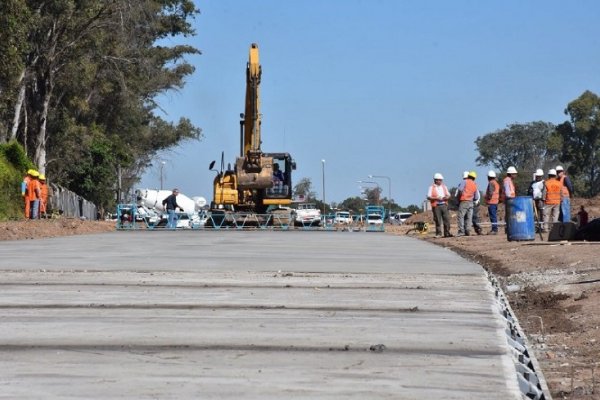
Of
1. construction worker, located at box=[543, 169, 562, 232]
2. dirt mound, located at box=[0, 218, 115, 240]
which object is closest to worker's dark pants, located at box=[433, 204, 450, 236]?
construction worker, located at box=[543, 169, 562, 232]

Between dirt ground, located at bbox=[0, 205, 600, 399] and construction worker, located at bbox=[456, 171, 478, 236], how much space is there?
149 inches

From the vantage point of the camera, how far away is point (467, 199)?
29.2 m

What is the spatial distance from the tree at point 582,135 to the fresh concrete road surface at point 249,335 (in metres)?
78.5

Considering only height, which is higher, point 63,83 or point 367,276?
point 63,83

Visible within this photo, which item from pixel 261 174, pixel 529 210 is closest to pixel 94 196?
pixel 261 174

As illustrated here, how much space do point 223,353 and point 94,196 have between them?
211 ft

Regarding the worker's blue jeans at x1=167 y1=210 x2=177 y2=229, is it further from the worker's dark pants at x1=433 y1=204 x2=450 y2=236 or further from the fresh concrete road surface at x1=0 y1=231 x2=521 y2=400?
the fresh concrete road surface at x1=0 y1=231 x2=521 y2=400

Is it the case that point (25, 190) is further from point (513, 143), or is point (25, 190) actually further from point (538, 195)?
Answer: point (513, 143)

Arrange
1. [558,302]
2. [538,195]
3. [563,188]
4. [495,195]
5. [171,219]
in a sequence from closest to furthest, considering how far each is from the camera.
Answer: [558,302]
[563,188]
[538,195]
[495,195]
[171,219]

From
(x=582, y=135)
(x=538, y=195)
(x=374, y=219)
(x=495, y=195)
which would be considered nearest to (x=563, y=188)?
(x=538, y=195)

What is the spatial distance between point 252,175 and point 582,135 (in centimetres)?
5369

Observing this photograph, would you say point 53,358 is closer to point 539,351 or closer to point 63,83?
point 539,351

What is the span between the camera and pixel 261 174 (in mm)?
43562

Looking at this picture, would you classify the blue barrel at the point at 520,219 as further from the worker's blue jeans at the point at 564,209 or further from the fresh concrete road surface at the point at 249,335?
the fresh concrete road surface at the point at 249,335
